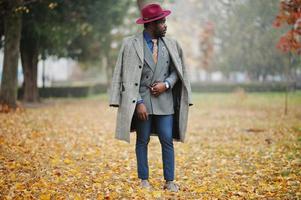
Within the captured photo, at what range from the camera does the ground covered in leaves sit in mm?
5762

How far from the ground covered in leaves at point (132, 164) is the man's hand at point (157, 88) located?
1.23 meters

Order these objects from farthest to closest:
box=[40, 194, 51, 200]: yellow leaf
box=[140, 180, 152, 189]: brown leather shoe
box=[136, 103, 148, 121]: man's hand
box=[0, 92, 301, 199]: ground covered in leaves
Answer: box=[140, 180, 152, 189]: brown leather shoe
box=[0, 92, 301, 199]: ground covered in leaves
box=[136, 103, 148, 121]: man's hand
box=[40, 194, 51, 200]: yellow leaf

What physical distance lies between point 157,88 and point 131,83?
0.31m

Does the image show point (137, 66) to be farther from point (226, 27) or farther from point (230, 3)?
point (226, 27)

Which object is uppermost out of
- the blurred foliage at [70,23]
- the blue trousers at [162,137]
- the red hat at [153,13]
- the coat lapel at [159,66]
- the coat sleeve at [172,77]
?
the blurred foliage at [70,23]

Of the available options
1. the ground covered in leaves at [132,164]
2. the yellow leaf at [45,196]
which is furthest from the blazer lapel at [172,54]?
the yellow leaf at [45,196]

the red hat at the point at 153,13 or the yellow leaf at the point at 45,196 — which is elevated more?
the red hat at the point at 153,13

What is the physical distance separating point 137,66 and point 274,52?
29192 millimetres

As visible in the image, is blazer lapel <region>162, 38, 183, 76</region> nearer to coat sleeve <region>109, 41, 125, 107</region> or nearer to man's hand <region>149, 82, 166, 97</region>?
man's hand <region>149, 82, 166, 97</region>

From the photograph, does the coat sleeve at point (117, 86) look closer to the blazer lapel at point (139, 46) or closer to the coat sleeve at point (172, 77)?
the blazer lapel at point (139, 46)

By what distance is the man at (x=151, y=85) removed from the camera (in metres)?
5.48

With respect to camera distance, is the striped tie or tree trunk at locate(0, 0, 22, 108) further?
tree trunk at locate(0, 0, 22, 108)

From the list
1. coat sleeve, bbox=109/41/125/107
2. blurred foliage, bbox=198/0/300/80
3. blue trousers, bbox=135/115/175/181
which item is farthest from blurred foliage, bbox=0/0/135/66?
blue trousers, bbox=135/115/175/181

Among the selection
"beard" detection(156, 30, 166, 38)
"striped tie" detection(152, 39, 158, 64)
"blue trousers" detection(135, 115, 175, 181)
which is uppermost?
"beard" detection(156, 30, 166, 38)
